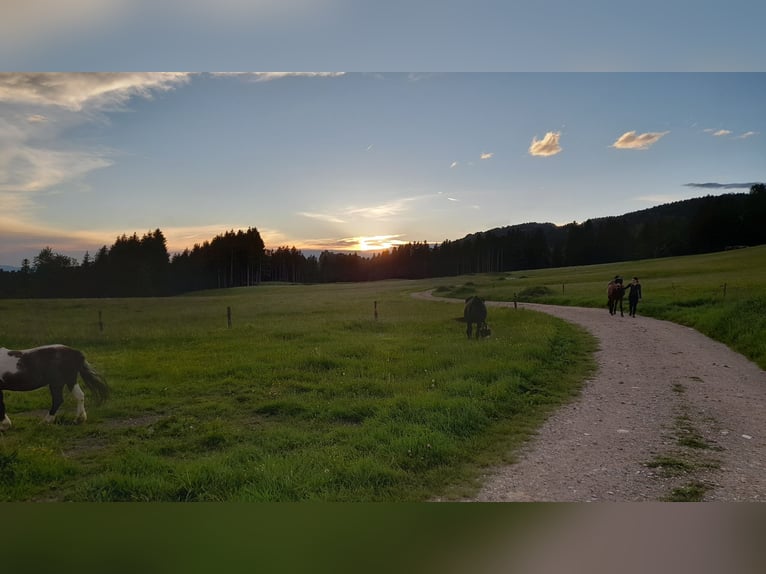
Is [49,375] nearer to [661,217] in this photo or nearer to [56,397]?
[56,397]

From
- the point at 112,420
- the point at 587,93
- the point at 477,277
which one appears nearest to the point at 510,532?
the point at 477,277

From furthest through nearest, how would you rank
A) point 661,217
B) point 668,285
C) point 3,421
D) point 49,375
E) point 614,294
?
point 614,294, point 668,285, point 661,217, point 49,375, point 3,421

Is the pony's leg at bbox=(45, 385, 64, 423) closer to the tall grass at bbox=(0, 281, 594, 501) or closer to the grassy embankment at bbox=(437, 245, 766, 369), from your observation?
the tall grass at bbox=(0, 281, 594, 501)

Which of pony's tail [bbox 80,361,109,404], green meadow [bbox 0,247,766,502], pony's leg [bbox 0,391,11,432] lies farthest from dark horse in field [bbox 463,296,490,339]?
pony's leg [bbox 0,391,11,432]

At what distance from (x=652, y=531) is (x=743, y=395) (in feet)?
7.52

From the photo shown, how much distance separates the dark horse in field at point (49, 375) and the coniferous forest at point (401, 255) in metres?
0.61

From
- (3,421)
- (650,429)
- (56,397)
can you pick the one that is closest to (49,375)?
(56,397)

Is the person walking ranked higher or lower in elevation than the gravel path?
higher

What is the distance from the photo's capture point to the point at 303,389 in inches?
174

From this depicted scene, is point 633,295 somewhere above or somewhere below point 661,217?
below

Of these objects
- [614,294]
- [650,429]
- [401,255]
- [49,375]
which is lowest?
[650,429]

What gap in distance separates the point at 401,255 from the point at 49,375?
3.55 m

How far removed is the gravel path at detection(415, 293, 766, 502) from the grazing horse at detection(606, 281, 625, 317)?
160 millimetres

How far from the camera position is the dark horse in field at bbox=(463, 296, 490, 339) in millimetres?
5066
